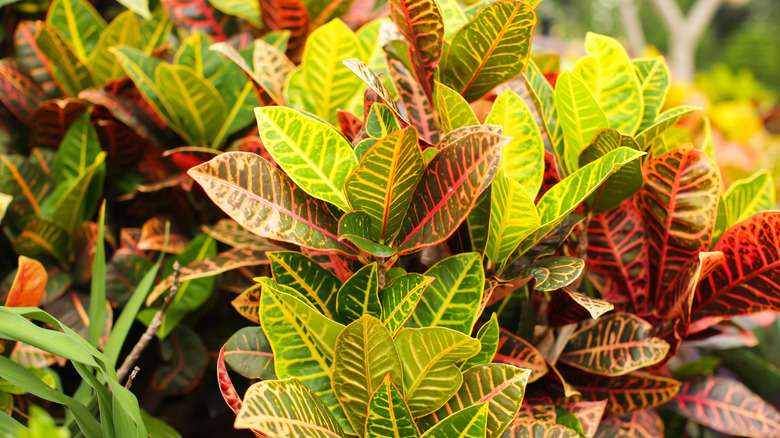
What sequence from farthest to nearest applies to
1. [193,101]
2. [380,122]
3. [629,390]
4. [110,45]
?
[110,45] → [193,101] → [629,390] → [380,122]

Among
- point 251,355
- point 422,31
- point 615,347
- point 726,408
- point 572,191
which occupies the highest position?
point 422,31

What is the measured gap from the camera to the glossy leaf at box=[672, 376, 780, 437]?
0.72m

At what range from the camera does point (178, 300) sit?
751 millimetres

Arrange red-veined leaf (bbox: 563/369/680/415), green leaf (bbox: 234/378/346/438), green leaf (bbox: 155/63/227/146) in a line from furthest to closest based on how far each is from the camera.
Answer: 1. green leaf (bbox: 155/63/227/146)
2. red-veined leaf (bbox: 563/369/680/415)
3. green leaf (bbox: 234/378/346/438)

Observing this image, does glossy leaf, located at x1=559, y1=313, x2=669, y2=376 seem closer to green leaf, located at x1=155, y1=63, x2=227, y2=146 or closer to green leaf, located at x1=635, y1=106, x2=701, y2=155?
green leaf, located at x1=635, y1=106, x2=701, y2=155

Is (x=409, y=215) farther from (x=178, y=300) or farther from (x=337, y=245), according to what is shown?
(x=178, y=300)

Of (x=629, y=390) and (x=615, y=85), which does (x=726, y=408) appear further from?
(x=615, y=85)

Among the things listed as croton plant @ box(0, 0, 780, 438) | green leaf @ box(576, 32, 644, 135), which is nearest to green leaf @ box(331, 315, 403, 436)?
croton plant @ box(0, 0, 780, 438)

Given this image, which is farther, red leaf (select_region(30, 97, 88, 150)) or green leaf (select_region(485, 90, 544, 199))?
red leaf (select_region(30, 97, 88, 150))

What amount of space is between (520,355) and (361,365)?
0.74 ft

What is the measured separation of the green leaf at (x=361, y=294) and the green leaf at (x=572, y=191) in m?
0.17

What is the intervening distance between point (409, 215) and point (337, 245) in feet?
0.28

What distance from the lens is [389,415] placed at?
0.52 m

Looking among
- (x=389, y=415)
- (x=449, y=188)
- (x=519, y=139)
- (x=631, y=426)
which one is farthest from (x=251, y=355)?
(x=631, y=426)
